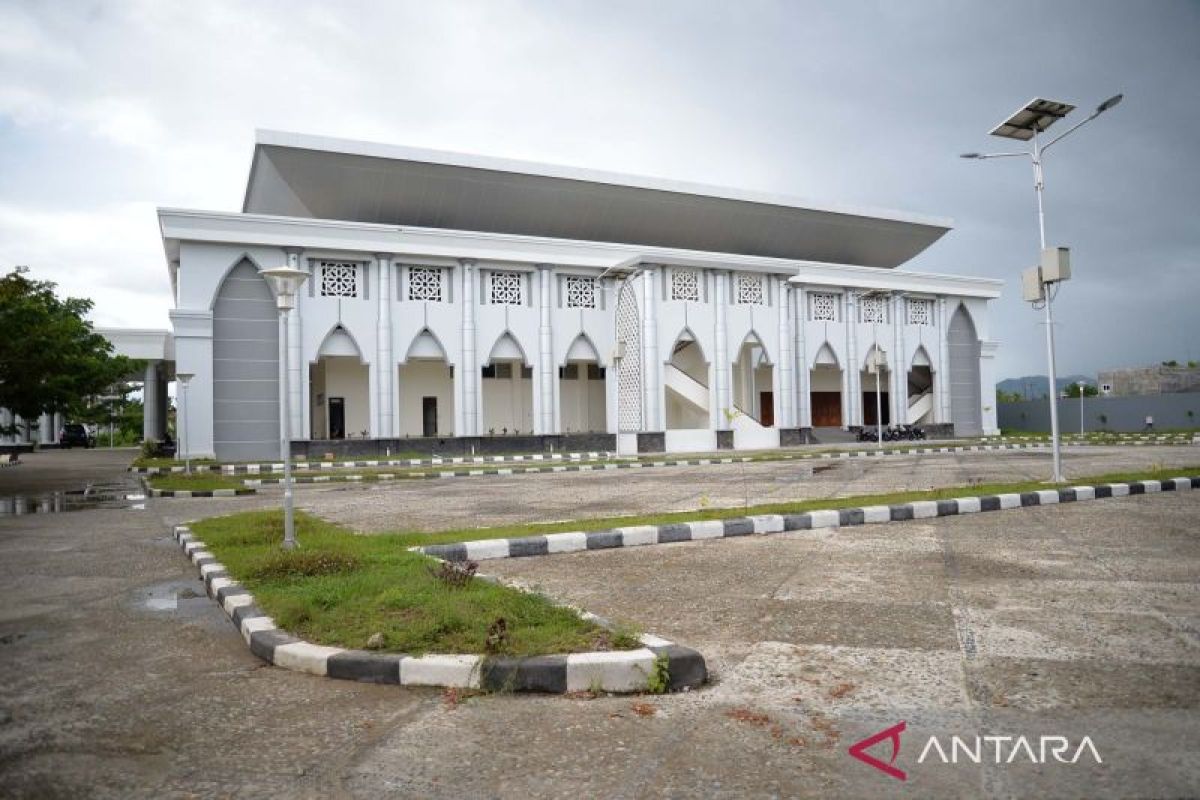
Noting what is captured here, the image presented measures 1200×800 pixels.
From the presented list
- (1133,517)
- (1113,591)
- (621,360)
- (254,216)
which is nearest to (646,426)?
(621,360)

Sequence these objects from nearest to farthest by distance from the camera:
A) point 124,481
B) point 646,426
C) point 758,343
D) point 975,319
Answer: point 124,481
point 646,426
point 758,343
point 975,319

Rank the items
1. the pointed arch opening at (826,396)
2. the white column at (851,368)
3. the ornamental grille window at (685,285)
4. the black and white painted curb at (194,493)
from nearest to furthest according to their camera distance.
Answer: the black and white painted curb at (194,493) < the ornamental grille window at (685,285) < the white column at (851,368) < the pointed arch opening at (826,396)

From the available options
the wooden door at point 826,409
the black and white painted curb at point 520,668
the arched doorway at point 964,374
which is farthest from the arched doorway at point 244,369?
the arched doorway at point 964,374

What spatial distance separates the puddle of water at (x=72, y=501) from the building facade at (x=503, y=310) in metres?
11.1

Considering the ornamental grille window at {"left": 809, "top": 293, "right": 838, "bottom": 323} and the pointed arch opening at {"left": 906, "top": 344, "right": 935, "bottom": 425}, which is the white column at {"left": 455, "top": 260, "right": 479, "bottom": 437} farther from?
the pointed arch opening at {"left": 906, "top": 344, "right": 935, "bottom": 425}

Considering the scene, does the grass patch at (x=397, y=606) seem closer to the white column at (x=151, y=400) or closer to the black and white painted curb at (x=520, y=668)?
the black and white painted curb at (x=520, y=668)

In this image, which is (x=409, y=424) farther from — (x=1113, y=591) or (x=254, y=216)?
(x=1113, y=591)

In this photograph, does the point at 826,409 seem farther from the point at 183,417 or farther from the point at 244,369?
the point at 183,417

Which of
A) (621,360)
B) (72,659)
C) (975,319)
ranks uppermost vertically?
(975,319)

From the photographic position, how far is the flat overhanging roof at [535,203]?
32438 millimetres

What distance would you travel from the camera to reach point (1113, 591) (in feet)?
18.3

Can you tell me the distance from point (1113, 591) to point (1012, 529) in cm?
344

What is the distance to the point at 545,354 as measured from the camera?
34.5 m

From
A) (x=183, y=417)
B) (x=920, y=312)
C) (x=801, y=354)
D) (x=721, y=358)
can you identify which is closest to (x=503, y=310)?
(x=721, y=358)
